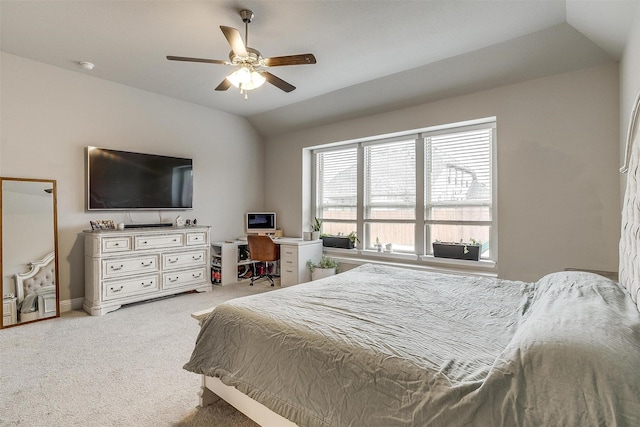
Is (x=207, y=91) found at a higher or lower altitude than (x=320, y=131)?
higher

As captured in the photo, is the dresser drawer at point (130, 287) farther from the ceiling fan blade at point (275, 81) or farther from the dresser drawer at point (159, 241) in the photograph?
the ceiling fan blade at point (275, 81)

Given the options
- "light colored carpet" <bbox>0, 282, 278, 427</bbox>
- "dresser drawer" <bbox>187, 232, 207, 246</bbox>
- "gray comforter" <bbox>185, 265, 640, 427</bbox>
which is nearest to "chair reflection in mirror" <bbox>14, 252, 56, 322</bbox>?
"light colored carpet" <bbox>0, 282, 278, 427</bbox>

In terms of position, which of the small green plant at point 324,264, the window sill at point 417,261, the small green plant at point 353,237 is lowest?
the small green plant at point 324,264

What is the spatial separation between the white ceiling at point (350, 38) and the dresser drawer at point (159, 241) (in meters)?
2.06

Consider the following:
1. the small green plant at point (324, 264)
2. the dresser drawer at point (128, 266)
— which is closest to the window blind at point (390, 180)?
the small green plant at point (324, 264)

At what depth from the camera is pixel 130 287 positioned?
3844 mm

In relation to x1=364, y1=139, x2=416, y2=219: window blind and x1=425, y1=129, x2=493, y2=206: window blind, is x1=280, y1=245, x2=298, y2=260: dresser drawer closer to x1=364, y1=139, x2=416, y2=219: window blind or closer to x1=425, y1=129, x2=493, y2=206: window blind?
x1=364, y1=139, x2=416, y2=219: window blind

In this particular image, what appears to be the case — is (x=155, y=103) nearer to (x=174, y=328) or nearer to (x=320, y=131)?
(x=320, y=131)

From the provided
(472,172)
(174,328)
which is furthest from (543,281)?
(174,328)

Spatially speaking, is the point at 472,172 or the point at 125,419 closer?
the point at 125,419

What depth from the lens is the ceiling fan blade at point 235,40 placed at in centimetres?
214

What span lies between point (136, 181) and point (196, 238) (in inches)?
43.6

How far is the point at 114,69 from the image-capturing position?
372 cm

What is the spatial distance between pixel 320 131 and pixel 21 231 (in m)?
4.09
